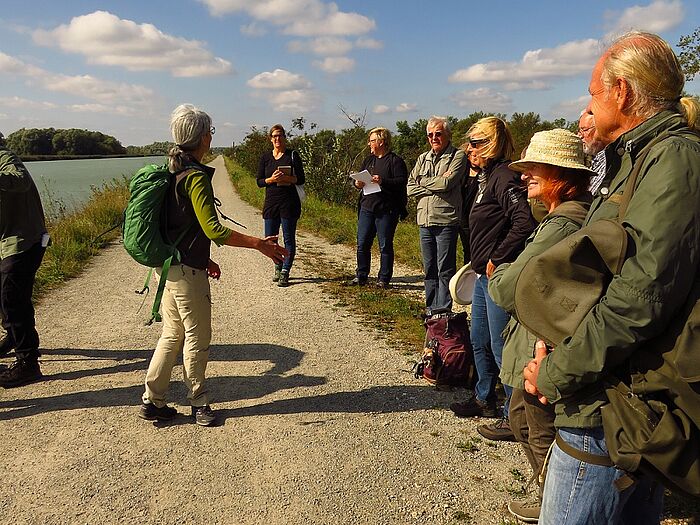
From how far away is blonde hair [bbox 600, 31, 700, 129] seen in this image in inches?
56.6

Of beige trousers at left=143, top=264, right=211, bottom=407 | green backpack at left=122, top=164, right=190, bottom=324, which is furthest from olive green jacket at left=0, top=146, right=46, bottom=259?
beige trousers at left=143, top=264, right=211, bottom=407

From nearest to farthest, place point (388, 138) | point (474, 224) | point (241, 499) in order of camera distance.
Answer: point (241, 499) → point (474, 224) → point (388, 138)

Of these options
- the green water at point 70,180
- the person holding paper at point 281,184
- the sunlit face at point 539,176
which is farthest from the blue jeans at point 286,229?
the sunlit face at point 539,176

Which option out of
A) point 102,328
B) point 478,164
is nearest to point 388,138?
point 478,164

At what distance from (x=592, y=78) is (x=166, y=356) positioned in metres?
3.15

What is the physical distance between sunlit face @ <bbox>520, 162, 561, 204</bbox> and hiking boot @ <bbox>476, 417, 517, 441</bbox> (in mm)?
1968

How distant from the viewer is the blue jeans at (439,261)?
555 centimetres

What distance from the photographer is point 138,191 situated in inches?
134

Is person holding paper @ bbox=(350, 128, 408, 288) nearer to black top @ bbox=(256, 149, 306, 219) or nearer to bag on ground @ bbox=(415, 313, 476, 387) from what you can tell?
black top @ bbox=(256, 149, 306, 219)

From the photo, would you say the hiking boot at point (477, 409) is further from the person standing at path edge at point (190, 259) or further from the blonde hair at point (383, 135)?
the blonde hair at point (383, 135)

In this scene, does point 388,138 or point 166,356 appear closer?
point 166,356

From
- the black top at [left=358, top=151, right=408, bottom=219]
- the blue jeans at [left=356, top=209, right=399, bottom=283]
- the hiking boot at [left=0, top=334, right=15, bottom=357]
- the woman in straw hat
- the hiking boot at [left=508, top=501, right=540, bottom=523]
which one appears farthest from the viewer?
the blue jeans at [left=356, top=209, right=399, bottom=283]

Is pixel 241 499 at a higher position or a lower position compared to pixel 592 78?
lower

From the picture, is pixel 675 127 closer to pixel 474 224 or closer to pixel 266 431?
pixel 474 224
